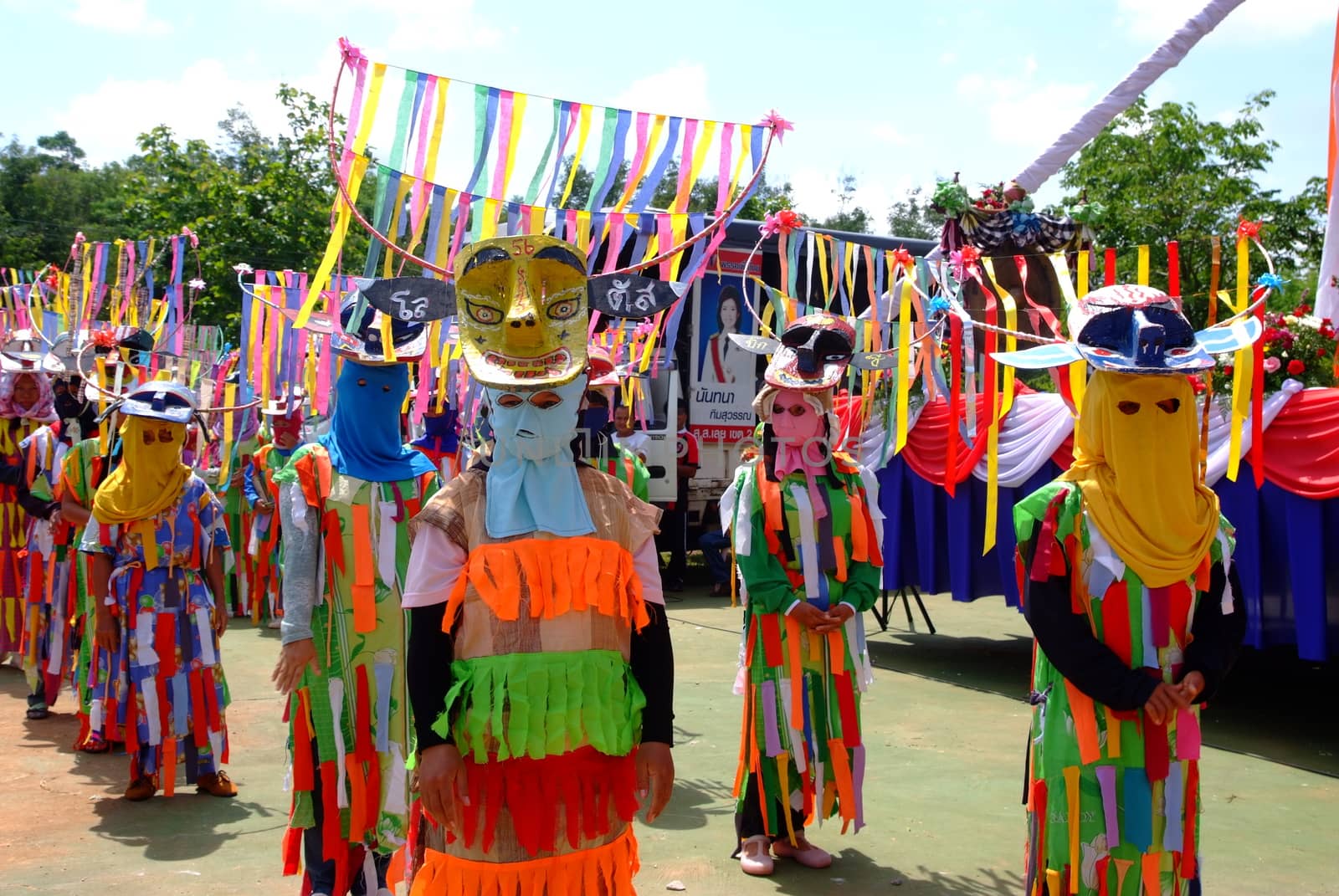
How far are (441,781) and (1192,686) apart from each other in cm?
195

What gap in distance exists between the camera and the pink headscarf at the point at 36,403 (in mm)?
7703

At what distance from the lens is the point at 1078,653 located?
3.20 meters

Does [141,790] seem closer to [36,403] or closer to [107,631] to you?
[107,631]

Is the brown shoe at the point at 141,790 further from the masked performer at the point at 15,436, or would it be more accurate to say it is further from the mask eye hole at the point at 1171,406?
the mask eye hole at the point at 1171,406

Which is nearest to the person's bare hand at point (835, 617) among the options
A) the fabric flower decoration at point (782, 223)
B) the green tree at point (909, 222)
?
the fabric flower decoration at point (782, 223)

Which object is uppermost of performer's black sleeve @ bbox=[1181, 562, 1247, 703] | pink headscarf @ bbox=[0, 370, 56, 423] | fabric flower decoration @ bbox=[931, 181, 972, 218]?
fabric flower decoration @ bbox=[931, 181, 972, 218]

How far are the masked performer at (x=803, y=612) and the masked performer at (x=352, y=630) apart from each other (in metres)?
1.37

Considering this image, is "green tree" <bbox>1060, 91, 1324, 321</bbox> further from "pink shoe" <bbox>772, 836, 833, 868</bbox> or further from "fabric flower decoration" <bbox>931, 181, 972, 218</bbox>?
"pink shoe" <bbox>772, 836, 833, 868</bbox>

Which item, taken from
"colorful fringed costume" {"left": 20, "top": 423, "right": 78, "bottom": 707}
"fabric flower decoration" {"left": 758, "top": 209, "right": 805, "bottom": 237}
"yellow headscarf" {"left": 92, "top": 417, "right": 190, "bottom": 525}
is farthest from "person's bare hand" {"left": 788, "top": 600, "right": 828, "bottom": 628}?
"colorful fringed costume" {"left": 20, "top": 423, "right": 78, "bottom": 707}

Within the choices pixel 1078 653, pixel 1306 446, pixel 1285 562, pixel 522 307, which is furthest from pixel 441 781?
pixel 1285 562

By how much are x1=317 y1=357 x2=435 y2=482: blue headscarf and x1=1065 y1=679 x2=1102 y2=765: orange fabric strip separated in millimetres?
2236

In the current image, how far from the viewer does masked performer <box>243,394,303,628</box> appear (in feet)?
29.8

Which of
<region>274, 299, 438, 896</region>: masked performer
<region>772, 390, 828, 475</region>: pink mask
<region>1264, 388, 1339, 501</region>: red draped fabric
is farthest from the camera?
<region>1264, 388, 1339, 501</region>: red draped fabric

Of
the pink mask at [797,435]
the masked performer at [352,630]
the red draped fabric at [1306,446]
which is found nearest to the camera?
the masked performer at [352,630]
